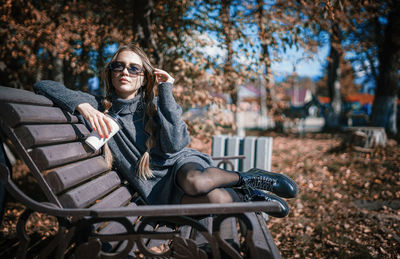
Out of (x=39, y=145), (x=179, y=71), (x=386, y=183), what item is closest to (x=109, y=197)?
(x=39, y=145)

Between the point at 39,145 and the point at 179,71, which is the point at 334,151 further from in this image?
the point at 39,145

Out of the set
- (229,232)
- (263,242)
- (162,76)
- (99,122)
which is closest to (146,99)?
(162,76)

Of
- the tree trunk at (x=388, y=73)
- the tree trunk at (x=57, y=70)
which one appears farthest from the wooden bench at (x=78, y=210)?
the tree trunk at (x=388, y=73)

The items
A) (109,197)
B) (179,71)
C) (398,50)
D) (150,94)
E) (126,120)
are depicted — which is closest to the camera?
(109,197)

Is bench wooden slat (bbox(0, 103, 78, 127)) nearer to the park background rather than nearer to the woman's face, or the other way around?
the woman's face

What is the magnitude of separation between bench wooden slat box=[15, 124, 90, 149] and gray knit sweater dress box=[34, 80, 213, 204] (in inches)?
10.8

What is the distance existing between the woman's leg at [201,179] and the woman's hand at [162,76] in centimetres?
78

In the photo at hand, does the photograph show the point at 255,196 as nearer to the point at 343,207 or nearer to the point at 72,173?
the point at 72,173

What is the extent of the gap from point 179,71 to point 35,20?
3074mm

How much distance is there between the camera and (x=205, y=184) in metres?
1.84

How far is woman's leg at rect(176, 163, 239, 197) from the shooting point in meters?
1.84

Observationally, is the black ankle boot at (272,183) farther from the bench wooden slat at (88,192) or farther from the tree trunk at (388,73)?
the tree trunk at (388,73)

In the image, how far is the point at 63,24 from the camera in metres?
5.21

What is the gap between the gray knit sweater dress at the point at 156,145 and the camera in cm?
211
